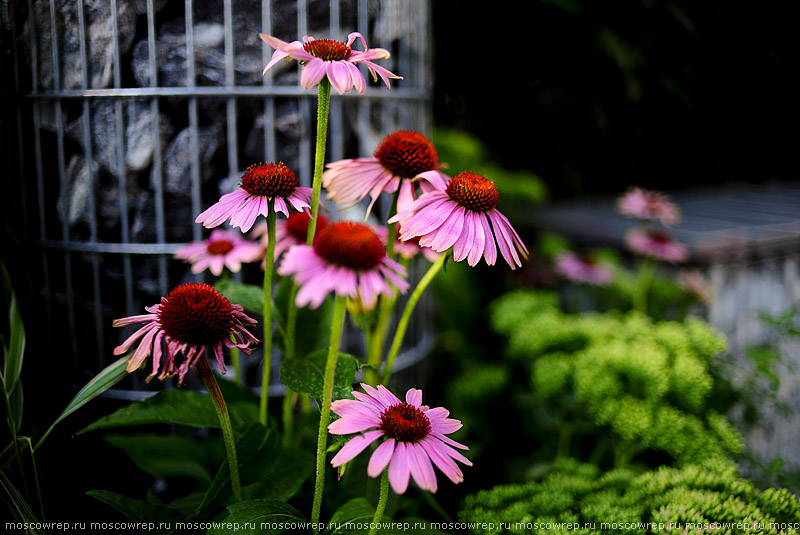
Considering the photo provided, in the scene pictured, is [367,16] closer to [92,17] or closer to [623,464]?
[92,17]

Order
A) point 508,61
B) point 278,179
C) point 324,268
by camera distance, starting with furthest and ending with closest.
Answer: point 508,61
point 278,179
point 324,268

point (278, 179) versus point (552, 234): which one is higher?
point (278, 179)

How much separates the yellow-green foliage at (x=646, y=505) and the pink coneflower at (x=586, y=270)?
699 millimetres

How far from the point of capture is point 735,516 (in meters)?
0.75

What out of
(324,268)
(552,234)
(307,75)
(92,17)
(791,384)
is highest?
(92,17)

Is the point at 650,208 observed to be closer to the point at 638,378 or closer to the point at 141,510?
the point at 638,378

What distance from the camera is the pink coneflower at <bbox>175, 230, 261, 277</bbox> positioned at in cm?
94

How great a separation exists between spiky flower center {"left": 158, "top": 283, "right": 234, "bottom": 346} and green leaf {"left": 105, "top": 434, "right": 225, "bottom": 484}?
319 millimetres

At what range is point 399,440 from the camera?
22.9 inches

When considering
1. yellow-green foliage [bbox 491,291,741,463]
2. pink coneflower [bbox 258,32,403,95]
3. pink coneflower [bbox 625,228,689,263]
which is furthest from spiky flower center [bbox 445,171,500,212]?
pink coneflower [bbox 625,228,689,263]

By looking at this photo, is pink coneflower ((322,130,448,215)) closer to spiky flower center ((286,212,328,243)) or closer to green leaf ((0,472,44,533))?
spiky flower center ((286,212,328,243))

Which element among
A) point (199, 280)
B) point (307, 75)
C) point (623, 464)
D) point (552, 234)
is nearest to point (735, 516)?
point (623, 464)

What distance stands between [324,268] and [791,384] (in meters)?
1.72

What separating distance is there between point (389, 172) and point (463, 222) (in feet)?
0.49
